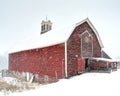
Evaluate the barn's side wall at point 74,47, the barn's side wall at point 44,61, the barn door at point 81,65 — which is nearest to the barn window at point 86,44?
the barn's side wall at point 74,47

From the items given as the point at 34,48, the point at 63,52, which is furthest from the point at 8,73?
the point at 63,52

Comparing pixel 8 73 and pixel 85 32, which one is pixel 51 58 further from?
pixel 8 73

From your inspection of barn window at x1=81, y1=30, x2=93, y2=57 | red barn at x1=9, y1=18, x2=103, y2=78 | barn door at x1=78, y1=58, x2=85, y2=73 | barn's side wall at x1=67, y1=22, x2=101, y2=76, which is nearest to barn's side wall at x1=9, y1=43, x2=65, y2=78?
red barn at x1=9, y1=18, x2=103, y2=78

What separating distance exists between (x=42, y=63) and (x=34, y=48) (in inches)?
122

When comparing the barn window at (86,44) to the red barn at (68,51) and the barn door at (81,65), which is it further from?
the barn door at (81,65)

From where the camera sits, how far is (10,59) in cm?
4175

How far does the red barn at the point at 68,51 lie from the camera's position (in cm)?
2369

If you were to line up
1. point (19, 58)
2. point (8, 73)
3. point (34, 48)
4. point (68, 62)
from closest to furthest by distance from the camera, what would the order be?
point (68, 62)
point (34, 48)
point (19, 58)
point (8, 73)

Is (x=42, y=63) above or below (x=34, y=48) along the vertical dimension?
below

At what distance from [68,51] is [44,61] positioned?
16.0 ft

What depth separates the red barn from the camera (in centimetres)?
2369

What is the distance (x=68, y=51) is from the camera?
23656 mm

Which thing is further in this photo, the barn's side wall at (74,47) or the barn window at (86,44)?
the barn window at (86,44)

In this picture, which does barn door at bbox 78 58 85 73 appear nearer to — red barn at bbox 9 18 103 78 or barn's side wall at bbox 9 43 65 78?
red barn at bbox 9 18 103 78
